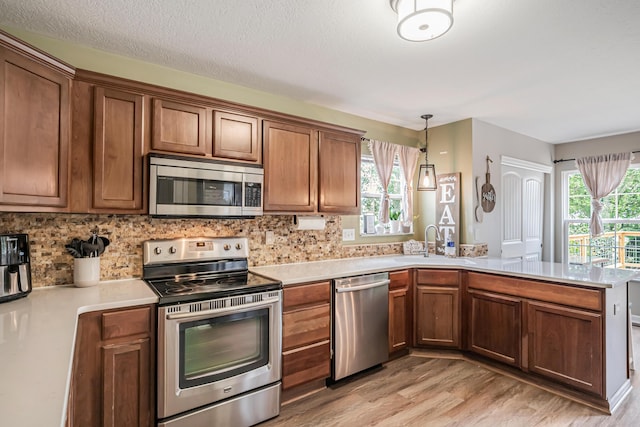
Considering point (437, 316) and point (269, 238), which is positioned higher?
point (269, 238)

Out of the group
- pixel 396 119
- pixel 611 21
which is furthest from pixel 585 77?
pixel 396 119

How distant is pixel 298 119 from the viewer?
2848 mm

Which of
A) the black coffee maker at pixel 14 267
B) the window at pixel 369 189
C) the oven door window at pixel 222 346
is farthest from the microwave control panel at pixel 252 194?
the window at pixel 369 189

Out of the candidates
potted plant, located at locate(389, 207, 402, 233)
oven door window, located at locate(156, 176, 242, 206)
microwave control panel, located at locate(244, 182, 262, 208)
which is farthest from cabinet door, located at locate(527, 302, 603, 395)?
oven door window, located at locate(156, 176, 242, 206)

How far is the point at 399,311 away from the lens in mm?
3119

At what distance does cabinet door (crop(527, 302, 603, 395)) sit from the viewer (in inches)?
93.4

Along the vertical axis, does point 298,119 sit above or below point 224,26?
below

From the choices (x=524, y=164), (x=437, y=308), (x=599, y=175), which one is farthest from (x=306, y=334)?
(x=599, y=175)

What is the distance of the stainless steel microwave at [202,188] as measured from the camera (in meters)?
2.18

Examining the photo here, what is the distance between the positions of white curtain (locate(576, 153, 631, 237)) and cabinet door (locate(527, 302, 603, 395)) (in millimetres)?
2762

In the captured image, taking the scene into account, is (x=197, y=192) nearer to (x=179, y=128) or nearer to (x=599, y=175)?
(x=179, y=128)

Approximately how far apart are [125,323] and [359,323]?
5.63ft

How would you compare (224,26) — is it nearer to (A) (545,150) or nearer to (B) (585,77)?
(B) (585,77)

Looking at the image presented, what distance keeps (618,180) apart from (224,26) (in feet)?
16.5
